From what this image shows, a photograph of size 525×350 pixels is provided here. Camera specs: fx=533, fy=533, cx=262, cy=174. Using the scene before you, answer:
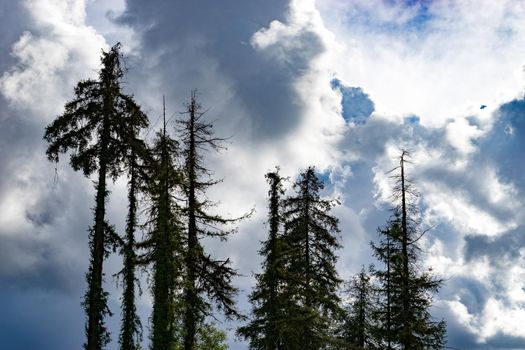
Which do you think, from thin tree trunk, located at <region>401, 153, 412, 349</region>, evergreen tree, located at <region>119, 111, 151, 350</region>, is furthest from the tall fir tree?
thin tree trunk, located at <region>401, 153, 412, 349</region>

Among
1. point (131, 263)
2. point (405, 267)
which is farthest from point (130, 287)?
point (405, 267)

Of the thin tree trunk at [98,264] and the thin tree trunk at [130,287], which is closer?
the thin tree trunk at [98,264]

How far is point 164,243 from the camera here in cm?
2120

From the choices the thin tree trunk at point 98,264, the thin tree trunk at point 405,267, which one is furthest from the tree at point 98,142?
the thin tree trunk at point 405,267

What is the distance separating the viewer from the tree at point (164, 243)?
20625 millimetres

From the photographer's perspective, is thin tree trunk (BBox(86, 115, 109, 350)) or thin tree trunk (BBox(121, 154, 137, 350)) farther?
thin tree trunk (BBox(121, 154, 137, 350))

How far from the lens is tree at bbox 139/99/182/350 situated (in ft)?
67.7

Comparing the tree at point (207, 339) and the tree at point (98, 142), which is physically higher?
the tree at point (98, 142)

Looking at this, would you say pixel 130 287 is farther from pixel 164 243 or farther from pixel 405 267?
pixel 405 267

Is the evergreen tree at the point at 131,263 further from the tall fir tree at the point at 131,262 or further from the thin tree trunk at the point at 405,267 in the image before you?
the thin tree trunk at the point at 405,267

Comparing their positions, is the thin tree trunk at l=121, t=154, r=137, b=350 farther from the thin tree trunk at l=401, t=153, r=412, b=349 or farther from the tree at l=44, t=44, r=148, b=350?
the thin tree trunk at l=401, t=153, r=412, b=349

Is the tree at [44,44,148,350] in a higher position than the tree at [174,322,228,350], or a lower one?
higher

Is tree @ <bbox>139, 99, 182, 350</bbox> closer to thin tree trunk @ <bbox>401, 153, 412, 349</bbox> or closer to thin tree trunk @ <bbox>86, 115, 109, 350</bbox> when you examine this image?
thin tree trunk @ <bbox>86, 115, 109, 350</bbox>

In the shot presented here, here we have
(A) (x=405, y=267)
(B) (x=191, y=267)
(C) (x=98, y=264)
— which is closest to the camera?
(C) (x=98, y=264)
